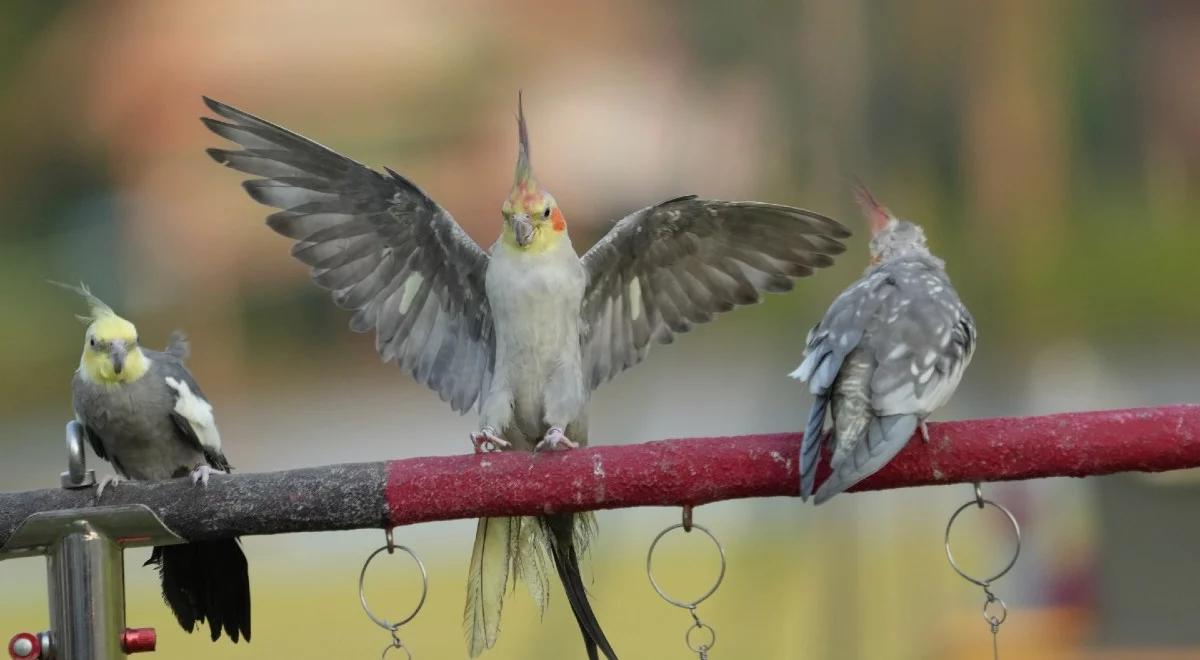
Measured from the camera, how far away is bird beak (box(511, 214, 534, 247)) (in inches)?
65.6

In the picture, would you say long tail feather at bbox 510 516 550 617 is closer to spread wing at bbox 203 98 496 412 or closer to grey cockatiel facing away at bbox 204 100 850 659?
grey cockatiel facing away at bbox 204 100 850 659

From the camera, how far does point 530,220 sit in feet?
5.50

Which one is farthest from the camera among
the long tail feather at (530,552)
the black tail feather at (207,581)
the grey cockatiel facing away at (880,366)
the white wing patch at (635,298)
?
the white wing patch at (635,298)

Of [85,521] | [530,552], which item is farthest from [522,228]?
[85,521]

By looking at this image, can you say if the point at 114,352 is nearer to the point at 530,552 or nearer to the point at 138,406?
the point at 138,406

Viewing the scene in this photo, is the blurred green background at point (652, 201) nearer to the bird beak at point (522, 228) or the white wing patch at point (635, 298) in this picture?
the white wing patch at point (635, 298)

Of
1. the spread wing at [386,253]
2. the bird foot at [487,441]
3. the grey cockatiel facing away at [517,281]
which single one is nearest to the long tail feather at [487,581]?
the grey cockatiel facing away at [517,281]

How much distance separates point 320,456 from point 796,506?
41.4 inches

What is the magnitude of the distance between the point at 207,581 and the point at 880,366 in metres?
0.83

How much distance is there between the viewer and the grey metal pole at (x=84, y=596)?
1.14 metres

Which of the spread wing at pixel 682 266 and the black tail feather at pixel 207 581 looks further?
the spread wing at pixel 682 266

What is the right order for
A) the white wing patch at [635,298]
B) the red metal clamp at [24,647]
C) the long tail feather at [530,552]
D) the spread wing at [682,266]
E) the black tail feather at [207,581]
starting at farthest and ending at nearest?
1. the white wing patch at [635,298]
2. the spread wing at [682,266]
3. the long tail feather at [530,552]
4. the black tail feather at [207,581]
5. the red metal clamp at [24,647]

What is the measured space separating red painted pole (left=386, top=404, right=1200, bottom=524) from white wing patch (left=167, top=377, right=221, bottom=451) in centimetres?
65

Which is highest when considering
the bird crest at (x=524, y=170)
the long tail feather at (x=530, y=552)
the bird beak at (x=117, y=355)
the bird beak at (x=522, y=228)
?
the bird crest at (x=524, y=170)
